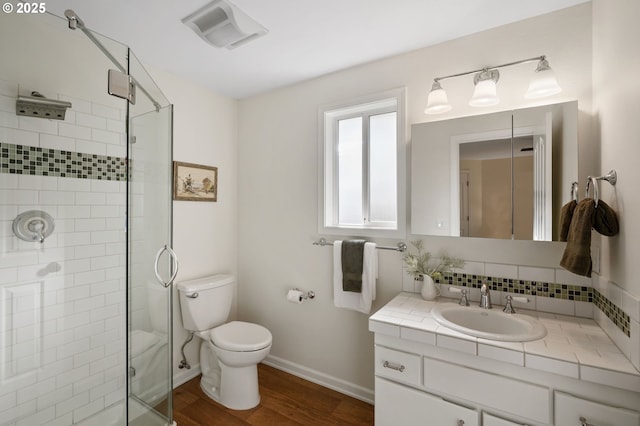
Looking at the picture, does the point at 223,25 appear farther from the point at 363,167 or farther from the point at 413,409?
the point at 413,409

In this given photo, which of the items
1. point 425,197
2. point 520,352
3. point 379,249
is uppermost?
point 425,197

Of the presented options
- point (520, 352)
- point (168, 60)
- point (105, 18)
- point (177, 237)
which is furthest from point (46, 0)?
point (520, 352)

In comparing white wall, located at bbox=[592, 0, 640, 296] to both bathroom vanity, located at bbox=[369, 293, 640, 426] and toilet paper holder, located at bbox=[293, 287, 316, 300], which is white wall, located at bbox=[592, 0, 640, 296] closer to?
bathroom vanity, located at bbox=[369, 293, 640, 426]

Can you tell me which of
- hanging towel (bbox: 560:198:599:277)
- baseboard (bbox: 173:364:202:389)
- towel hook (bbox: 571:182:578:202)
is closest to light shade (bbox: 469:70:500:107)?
towel hook (bbox: 571:182:578:202)

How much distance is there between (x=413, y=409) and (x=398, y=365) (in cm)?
20

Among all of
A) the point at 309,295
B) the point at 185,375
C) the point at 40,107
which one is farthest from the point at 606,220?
the point at 185,375

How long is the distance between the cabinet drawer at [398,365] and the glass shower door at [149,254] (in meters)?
1.24

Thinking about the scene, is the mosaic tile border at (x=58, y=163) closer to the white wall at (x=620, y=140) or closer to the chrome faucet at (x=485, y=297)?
the chrome faucet at (x=485, y=297)

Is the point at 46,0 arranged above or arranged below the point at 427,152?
above

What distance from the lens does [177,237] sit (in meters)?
2.34

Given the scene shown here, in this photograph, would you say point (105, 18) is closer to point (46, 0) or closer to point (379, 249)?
point (46, 0)

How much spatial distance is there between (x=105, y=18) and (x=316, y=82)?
137cm

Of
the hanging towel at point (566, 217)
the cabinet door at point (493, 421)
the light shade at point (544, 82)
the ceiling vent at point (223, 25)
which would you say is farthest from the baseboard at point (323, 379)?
the ceiling vent at point (223, 25)

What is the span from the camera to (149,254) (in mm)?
1630
